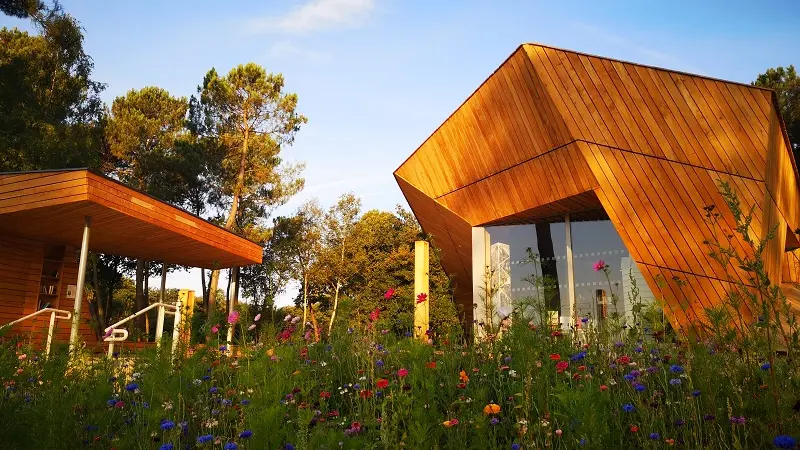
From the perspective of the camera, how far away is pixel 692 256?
8617 millimetres

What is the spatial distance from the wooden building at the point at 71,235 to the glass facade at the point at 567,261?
5.80 meters

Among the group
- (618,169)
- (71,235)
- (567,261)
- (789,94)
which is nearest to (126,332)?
(618,169)

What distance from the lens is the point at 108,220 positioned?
10062 millimetres

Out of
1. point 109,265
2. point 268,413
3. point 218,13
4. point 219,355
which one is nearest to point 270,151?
point 109,265

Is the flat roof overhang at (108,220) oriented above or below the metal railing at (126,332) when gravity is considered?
above

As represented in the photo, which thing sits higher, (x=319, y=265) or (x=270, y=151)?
(x=270, y=151)

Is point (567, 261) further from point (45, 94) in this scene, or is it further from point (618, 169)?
point (45, 94)

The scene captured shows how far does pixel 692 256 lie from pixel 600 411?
714cm

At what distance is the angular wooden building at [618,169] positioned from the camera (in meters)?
8.48

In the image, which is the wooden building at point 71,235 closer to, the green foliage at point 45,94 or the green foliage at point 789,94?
the green foliage at point 45,94

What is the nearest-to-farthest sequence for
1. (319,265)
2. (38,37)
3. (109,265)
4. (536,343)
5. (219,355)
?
(536,343) → (219,355) → (38,37) → (109,265) → (319,265)

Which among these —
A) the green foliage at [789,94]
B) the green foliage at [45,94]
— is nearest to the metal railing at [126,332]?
the green foliage at [45,94]

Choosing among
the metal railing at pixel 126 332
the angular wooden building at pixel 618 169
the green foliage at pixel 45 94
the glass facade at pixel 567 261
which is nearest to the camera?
the metal railing at pixel 126 332

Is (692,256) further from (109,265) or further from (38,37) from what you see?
(109,265)
